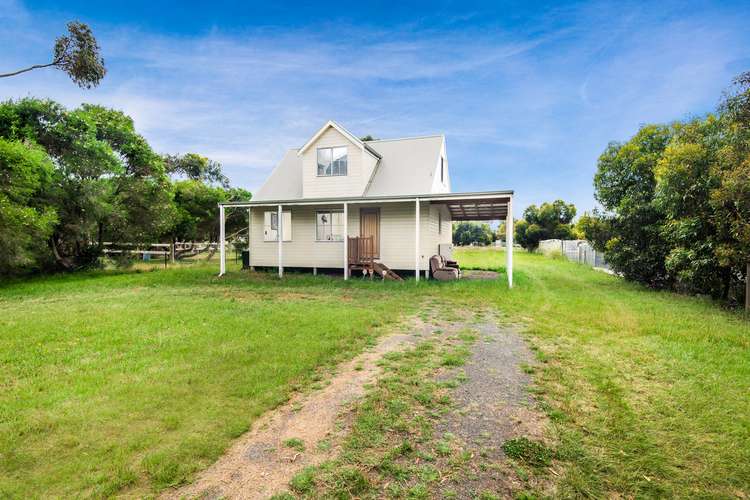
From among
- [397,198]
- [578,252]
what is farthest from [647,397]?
[578,252]

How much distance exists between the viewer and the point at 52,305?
8852 millimetres

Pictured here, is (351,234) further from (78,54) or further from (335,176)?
(78,54)

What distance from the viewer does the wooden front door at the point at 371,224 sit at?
1438 cm

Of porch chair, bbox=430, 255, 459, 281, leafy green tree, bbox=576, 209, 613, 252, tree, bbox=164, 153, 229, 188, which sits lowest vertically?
porch chair, bbox=430, 255, 459, 281

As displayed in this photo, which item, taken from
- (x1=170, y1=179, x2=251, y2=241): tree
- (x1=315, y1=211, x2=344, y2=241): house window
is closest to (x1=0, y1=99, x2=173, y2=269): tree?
(x1=170, y1=179, x2=251, y2=241): tree

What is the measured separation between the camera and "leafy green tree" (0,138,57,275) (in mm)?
11438

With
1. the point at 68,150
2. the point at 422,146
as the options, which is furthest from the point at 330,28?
the point at 68,150

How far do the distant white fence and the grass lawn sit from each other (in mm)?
10586

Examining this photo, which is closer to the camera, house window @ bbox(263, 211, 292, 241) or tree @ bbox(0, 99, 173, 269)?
tree @ bbox(0, 99, 173, 269)

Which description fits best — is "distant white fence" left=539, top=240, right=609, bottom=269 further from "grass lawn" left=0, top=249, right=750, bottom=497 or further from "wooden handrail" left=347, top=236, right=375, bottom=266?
"grass lawn" left=0, top=249, right=750, bottom=497

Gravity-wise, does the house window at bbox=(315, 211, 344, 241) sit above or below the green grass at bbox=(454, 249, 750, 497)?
above

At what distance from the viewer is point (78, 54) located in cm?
972

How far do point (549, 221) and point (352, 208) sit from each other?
97.3ft

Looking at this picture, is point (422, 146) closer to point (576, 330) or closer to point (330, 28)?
point (330, 28)
